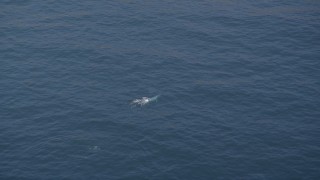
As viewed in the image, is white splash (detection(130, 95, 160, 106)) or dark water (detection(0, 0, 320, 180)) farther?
white splash (detection(130, 95, 160, 106))

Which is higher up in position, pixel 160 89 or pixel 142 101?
pixel 160 89

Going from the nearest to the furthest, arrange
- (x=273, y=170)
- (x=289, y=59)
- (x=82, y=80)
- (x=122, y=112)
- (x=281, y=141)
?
1. (x=273, y=170)
2. (x=281, y=141)
3. (x=122, y=112)
4. (x=82, y=80)
5. (x=289, y=59)

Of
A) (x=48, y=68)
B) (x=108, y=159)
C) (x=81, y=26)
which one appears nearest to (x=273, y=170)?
(x=108, y=159)

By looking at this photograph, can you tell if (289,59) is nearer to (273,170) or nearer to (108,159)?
(273,170)

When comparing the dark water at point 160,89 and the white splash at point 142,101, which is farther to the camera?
the white splash at point 142,101

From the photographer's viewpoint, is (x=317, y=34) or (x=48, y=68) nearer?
(x=48, y=68)

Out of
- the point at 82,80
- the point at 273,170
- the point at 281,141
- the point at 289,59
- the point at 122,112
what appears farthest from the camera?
the point at 289,59

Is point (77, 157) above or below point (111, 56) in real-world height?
below

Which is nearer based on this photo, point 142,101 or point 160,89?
point 142,101
